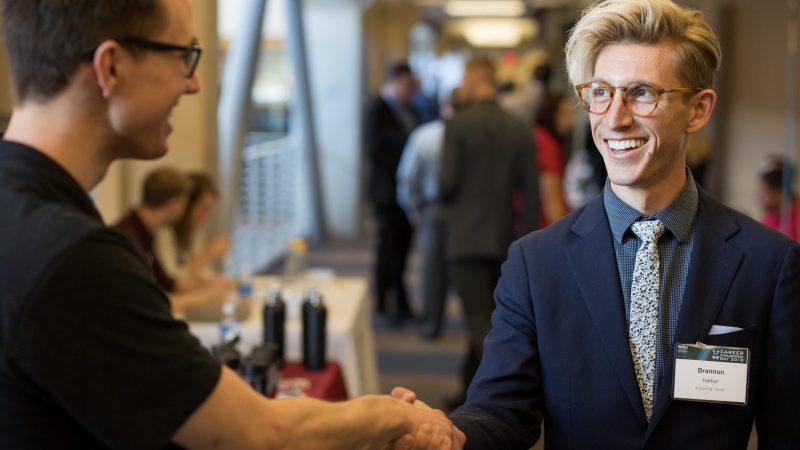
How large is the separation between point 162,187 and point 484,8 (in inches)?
606

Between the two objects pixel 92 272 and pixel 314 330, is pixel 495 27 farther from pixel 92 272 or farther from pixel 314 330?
pixel 92 272

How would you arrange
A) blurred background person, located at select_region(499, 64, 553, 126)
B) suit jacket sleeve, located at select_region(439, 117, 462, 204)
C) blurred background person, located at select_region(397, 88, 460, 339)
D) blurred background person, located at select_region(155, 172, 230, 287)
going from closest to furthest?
blurred background person, located at select_region(155, 172, 230, 287) < suit jacket sleeve, located at select_region(439, 117, 462, 204) < blurred background person, located at select_region(397, 88, 460, 339) < blurred background person, located at select_region(499, 64, 553, 126)

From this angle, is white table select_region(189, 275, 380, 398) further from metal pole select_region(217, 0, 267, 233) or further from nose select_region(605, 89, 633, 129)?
metal pole select_region(217, 0, 267, 233)

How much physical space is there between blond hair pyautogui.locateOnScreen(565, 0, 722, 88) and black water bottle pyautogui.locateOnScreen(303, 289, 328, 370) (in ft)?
6.90

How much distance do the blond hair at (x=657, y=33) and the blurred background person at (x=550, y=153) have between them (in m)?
4.91

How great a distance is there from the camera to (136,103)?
1.37 m

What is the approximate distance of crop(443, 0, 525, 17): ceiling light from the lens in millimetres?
17755

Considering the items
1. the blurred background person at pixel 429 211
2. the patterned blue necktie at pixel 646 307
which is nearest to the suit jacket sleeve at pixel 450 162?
the blurred background person at pixel 429 211

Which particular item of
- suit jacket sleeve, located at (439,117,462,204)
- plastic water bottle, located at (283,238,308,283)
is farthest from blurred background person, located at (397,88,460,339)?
plastic water bottle, located at (283,238,308,283)

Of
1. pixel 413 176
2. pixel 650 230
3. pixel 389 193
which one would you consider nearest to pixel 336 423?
pixel 650 230

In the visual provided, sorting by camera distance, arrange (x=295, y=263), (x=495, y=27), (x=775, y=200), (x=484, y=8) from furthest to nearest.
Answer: (x=495, y=27) < (x=484, y=8) < (x=775, y=200) < (x=295, y=263)

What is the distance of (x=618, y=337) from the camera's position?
1776mm

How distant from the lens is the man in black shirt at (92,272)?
3.80 feet

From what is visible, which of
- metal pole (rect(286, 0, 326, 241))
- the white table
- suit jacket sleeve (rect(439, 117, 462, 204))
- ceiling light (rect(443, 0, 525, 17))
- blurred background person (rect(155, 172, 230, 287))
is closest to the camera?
the white table
